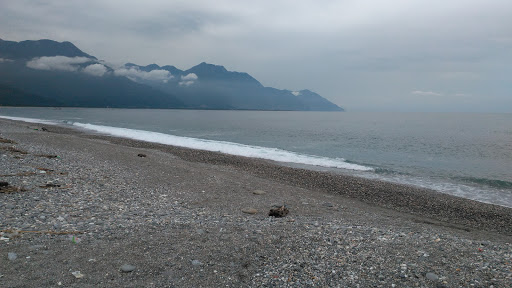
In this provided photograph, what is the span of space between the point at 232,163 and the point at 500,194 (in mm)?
15038

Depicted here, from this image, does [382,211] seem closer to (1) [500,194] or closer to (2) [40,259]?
(1) [500,194]

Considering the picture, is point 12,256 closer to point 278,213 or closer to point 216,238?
point 216,238

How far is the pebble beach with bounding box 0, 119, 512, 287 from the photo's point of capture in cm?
492

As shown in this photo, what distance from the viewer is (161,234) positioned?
6484 millimetres

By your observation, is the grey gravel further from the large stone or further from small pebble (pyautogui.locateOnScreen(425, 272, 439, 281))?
small pebble (pyautogui.locateOnScreen(425, 272, 439, 281))

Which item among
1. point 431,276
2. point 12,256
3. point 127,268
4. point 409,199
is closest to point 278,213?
point 431,276

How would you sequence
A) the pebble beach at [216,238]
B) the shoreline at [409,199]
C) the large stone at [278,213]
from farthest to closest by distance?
the shoreline at [409,199], the large stone at [278,213], the pebble beach at [216,238]

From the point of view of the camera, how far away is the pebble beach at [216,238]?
4922 mm

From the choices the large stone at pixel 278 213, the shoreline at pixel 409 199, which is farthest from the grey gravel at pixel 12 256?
the shoreline at pixel 409 199

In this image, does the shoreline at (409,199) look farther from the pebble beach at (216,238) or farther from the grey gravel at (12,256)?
the grey gravel at (12,256)

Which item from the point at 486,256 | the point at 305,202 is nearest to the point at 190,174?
the point at 305,202

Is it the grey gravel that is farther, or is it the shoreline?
the shoreline

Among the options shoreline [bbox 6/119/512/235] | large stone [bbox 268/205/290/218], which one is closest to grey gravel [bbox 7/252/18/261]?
large stone [bbox 268/205/290/218]

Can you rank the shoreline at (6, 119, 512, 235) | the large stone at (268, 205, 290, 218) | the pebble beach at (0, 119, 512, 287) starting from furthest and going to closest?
the shoreline at (6, 119, 512, 235) < the large stone at (268, 205, 290, 218) < the pebble beach at (0, 119, 512, 287)
